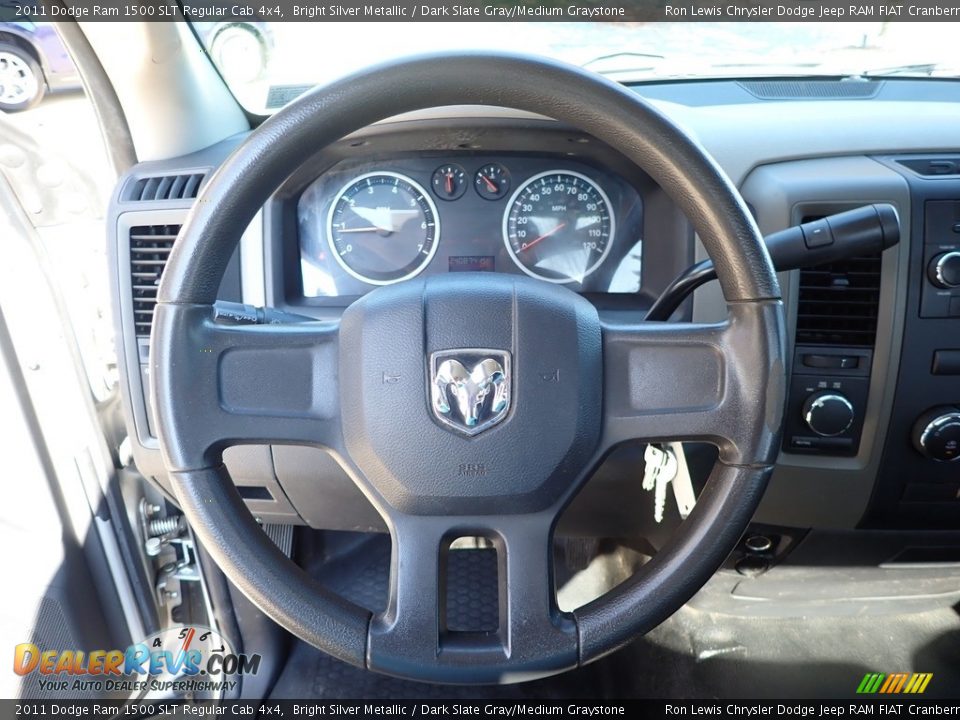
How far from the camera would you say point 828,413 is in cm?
122

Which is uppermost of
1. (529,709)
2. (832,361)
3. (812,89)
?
(812,89)

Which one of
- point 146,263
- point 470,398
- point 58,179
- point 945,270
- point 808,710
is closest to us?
point 470,398

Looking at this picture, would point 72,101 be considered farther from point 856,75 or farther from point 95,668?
point 856,75

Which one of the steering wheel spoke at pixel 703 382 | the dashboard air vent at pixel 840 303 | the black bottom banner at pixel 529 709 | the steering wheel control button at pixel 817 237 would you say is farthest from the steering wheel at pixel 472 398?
the black bottom banner at pixel 529 709

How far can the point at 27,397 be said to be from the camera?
4.90ft

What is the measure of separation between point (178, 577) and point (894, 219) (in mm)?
1721

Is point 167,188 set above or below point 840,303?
above

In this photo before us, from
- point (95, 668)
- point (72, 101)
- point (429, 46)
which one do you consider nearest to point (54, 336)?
point (72, 101)

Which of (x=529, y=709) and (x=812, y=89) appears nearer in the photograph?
(x=812, y=89)

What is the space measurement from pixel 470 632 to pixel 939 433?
0.91 meters

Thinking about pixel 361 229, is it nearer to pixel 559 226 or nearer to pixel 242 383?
pixel 559 226

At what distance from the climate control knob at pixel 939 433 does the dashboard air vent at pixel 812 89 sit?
65 cm

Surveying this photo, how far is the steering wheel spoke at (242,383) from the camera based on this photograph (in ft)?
2.65

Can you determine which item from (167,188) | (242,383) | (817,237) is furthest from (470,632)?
(167,188)
